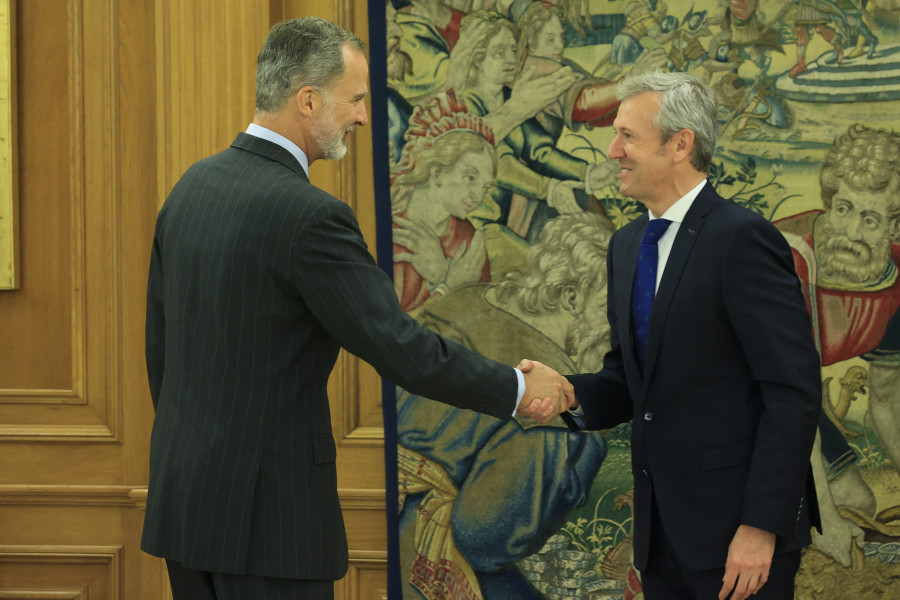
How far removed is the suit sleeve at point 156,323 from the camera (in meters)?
2.36

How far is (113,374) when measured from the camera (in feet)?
12.0

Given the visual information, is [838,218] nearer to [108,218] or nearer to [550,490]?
[550,490]

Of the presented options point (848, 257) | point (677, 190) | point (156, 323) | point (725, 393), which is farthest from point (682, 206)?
point (156, 323)

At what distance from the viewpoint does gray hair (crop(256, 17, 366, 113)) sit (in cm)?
228

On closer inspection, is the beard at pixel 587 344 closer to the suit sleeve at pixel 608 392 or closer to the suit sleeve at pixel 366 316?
the suit sleeve at pixel 608 392

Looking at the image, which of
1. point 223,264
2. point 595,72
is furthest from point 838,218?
point 223,264

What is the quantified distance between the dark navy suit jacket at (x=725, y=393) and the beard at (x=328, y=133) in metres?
0.88

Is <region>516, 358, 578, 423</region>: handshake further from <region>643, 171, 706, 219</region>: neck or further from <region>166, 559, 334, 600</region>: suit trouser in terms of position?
<region>166, 559, 334, 600</region>: suit trouser

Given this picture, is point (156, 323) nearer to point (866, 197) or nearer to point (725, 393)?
point (725, 393)

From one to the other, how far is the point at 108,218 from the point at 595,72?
194cm

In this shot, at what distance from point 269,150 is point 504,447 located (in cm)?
162

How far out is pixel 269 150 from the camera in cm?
223

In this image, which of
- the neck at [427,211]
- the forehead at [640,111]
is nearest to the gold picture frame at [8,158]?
the neck at [427,211]

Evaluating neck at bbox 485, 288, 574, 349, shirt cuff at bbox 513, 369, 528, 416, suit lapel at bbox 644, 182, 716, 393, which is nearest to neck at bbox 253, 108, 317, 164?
shirt cuff at bbox 513, 369, 528, 416
